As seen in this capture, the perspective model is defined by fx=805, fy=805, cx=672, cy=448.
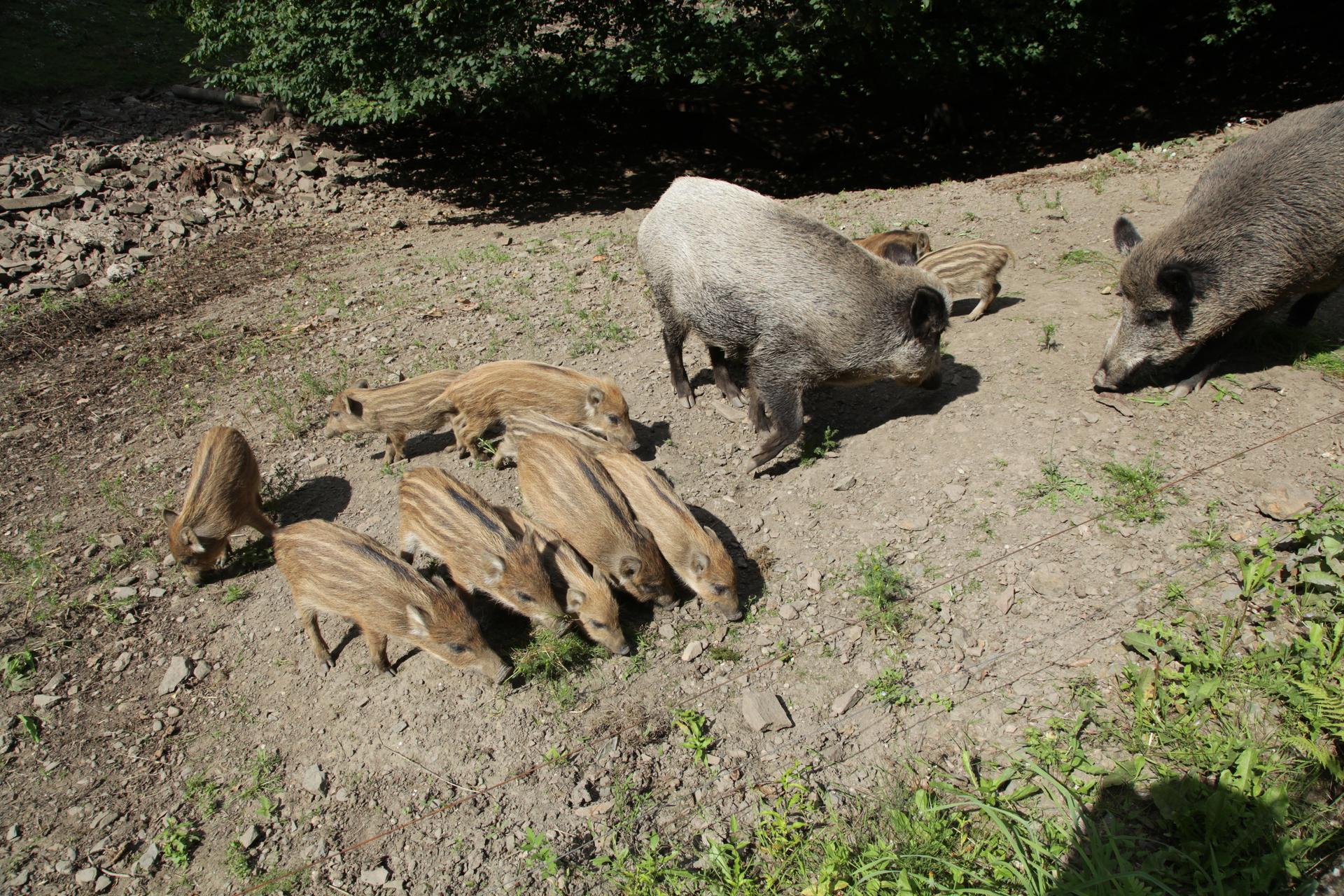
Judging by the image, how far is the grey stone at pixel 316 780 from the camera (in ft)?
10.8

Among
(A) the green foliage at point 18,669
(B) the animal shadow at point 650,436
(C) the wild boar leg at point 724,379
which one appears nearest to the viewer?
(A) the green foliage at point 18,669

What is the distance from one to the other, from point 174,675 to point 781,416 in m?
3.33

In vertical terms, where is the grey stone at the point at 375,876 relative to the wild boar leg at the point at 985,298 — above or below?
below

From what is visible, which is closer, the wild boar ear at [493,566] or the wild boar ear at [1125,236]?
the wild boar ear at [493,566]

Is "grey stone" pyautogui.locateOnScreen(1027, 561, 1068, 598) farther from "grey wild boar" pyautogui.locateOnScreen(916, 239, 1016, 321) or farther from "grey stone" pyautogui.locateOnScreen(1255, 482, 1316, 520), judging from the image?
"grey wild boar" pyautogui.locateOnScreen(916, 239, 1016, 321)

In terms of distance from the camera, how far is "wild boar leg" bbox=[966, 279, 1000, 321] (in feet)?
18.8

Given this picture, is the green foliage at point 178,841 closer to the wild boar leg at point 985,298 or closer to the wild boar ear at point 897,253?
the wild boar ear at point 897,253

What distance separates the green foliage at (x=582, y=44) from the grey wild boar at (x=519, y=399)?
Answer: 5077 millimetres

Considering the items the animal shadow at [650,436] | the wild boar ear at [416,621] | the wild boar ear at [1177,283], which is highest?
the wild boar ear at [1177,283]

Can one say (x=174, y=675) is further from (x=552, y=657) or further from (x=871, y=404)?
(x=871, y=404)

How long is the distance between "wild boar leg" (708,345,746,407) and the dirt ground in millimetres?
139

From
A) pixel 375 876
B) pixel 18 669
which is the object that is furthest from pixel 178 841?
pixel 18 669

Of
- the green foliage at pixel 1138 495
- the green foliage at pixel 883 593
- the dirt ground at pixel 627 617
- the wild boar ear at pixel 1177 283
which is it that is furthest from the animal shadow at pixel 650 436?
the wild boar ear at pixel 1177 283

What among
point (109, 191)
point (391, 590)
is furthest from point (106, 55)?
point (391, 590)
